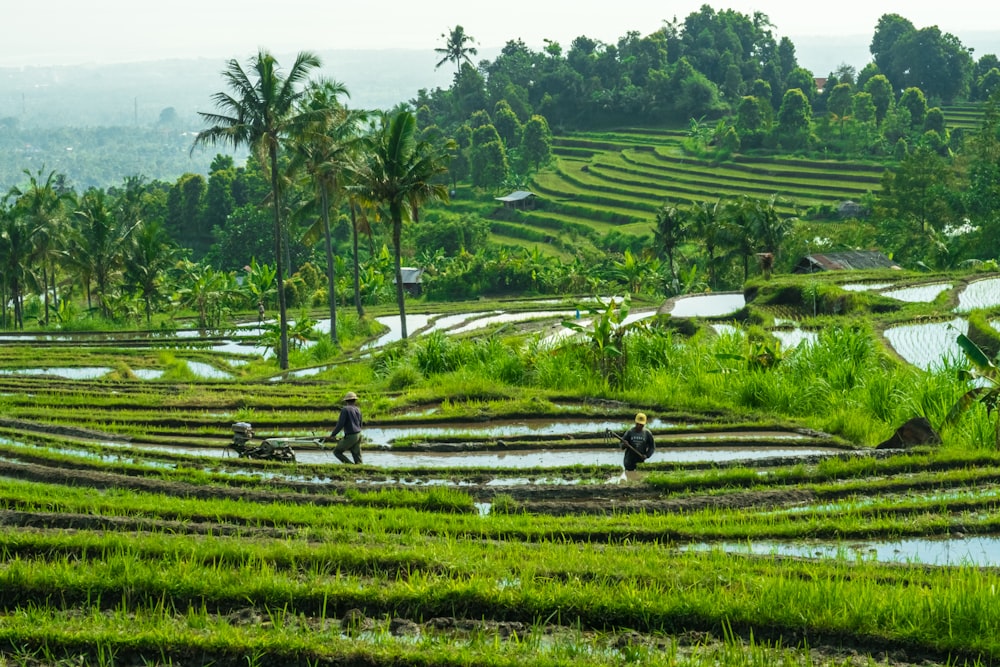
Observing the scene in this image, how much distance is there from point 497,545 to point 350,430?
4.68m

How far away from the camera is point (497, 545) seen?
30.3 ft

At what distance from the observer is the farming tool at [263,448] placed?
13.6m

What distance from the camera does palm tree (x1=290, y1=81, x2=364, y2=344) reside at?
3083 centimetres

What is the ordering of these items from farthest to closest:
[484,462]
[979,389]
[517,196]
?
1. [517,196]
2. [484,462]
3. [979,389]

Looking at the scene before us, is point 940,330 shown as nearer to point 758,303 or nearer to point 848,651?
point 758,303

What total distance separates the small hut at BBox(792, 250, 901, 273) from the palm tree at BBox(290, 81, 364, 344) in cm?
1881

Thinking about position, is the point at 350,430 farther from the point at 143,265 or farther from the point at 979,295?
the point at 143,265

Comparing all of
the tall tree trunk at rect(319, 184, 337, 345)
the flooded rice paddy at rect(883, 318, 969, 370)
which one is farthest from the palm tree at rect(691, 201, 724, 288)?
the flooded rice paddy at rect(883, 318, 969, 370)

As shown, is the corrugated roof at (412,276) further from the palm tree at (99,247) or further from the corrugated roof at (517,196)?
the corrugated roof at (517,196)

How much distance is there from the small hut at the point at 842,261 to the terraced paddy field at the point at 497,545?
25.0m

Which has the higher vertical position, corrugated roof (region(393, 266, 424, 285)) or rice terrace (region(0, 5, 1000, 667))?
rice terrace (region(0, 5, 1000, 667))

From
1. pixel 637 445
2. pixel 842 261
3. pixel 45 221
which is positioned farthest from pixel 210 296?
pixel 637 445

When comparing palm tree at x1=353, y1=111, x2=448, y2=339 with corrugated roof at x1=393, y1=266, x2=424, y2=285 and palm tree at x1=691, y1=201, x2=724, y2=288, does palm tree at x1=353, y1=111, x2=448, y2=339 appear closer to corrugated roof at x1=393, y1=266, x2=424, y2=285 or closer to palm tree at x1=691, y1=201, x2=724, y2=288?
palm tree at x1=691, y1=201, x2=724, y2=288

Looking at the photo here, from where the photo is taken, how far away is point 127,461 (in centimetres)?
1350
